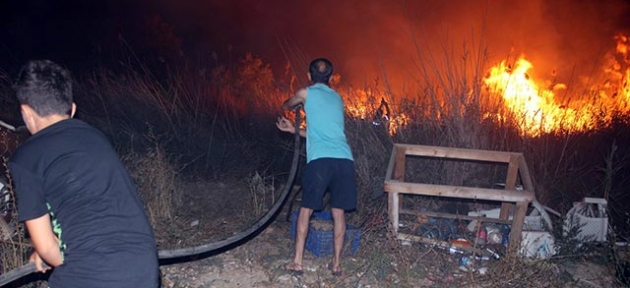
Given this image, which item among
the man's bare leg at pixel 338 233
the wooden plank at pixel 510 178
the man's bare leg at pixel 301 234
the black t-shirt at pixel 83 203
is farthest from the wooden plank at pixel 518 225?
the black t-shirt at pixel 83 203

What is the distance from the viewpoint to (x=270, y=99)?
28.1 feet

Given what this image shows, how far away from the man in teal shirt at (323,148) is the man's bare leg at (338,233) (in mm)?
35

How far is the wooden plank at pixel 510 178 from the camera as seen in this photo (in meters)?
5.91

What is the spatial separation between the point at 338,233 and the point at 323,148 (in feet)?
2.90

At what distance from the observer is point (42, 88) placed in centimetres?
227

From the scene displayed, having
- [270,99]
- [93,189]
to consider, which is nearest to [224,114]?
[270,99]

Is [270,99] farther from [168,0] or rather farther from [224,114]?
[168,0]

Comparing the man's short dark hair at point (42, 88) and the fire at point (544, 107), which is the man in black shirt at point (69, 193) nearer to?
the man's short dark hair at point (42, 88)

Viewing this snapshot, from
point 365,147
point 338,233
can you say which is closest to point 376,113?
point 365,147

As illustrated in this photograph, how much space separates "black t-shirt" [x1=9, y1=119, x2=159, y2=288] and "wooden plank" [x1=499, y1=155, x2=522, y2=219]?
467 cm

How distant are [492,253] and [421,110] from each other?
8.35 ft

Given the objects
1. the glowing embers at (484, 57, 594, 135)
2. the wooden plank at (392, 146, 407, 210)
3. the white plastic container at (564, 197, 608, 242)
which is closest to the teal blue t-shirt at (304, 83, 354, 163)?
the wooden plank at (392, 146, 407, 210)

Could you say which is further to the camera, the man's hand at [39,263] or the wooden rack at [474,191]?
the wooden rack at [474,191]

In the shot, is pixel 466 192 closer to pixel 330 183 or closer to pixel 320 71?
pixel 330 183
